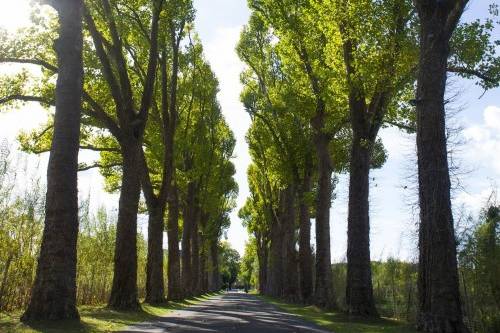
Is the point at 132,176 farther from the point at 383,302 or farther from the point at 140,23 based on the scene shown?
the point at 383,302

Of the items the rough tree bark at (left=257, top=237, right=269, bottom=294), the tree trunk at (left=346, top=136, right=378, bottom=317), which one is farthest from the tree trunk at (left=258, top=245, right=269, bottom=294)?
the tree trunk at (left=346, top=136, right=378, bottom=317)

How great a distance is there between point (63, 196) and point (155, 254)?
13187 mm

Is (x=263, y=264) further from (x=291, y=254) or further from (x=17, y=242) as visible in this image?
(x=17, y=242)

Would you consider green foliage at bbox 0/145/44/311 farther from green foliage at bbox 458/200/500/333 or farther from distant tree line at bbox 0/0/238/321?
green foliage at bbox 458/200/500/333

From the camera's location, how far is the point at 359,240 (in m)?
15.4

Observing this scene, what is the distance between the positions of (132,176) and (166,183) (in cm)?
532

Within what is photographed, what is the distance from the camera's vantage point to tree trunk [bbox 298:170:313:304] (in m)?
26.5

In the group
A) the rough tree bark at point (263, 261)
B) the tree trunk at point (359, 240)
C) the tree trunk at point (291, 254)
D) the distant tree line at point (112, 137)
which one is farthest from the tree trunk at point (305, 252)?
the rough tree bark at point (263, 261)

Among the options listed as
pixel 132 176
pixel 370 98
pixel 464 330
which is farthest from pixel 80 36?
pixel 464 330

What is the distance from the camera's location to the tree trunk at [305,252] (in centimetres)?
2655

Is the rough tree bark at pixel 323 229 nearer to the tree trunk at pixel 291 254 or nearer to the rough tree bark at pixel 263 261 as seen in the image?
the tree trunk at pixel 291 254

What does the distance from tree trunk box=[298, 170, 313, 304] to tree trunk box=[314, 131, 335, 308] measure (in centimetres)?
449

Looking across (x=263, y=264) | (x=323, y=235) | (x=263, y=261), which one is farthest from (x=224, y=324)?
(x=263, y=264)

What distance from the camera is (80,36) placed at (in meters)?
11.5
